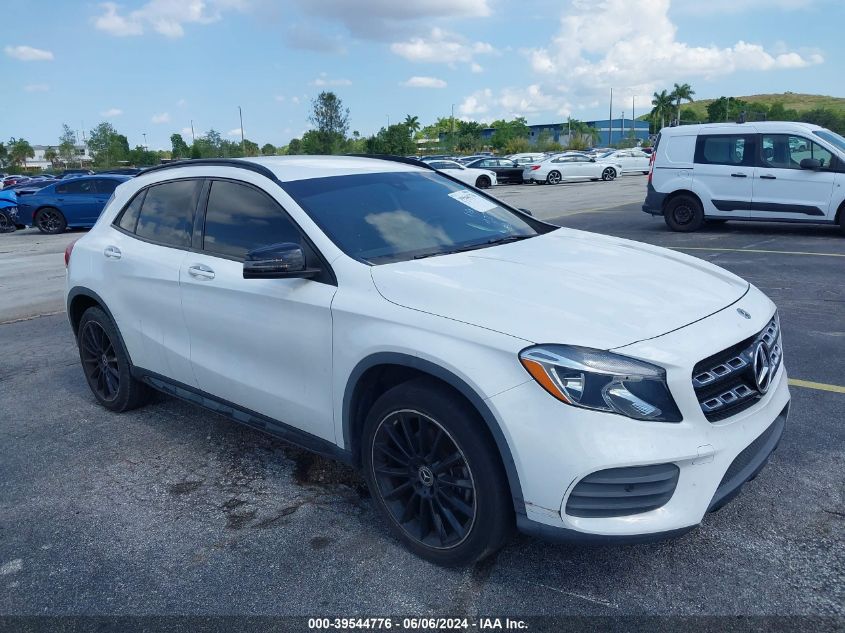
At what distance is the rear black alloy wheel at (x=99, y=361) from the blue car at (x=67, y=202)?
15.3m

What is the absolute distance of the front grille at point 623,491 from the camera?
249 cm

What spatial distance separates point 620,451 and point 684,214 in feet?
38.2

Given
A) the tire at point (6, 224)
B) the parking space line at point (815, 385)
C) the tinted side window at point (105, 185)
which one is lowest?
the parking space line at point (815, 385)

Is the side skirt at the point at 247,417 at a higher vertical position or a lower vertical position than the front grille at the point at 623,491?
lower

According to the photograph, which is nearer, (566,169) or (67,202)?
(67,202)

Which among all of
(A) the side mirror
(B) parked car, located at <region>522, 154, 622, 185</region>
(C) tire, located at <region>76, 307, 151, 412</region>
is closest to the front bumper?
(A) the side mirror

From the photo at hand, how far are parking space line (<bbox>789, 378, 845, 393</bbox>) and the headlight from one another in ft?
9.44

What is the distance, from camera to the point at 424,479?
2980mm

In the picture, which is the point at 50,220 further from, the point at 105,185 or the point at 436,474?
the point at 436,474

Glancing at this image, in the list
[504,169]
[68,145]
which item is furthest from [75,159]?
[504,169]

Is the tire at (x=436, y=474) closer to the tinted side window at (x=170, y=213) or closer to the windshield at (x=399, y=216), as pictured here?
the windshield at (x=399, y=216)

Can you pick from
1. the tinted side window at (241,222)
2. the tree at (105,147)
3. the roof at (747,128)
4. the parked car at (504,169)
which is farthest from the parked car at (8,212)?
the tree at (105,147)

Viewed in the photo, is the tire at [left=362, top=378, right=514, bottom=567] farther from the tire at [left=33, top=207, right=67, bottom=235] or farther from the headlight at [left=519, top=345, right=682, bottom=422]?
the tire at [left=33, top=207, right=67, bottom=235]

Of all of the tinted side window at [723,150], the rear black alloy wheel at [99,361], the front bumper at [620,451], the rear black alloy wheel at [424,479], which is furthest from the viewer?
the tinted side window at [723,150]
